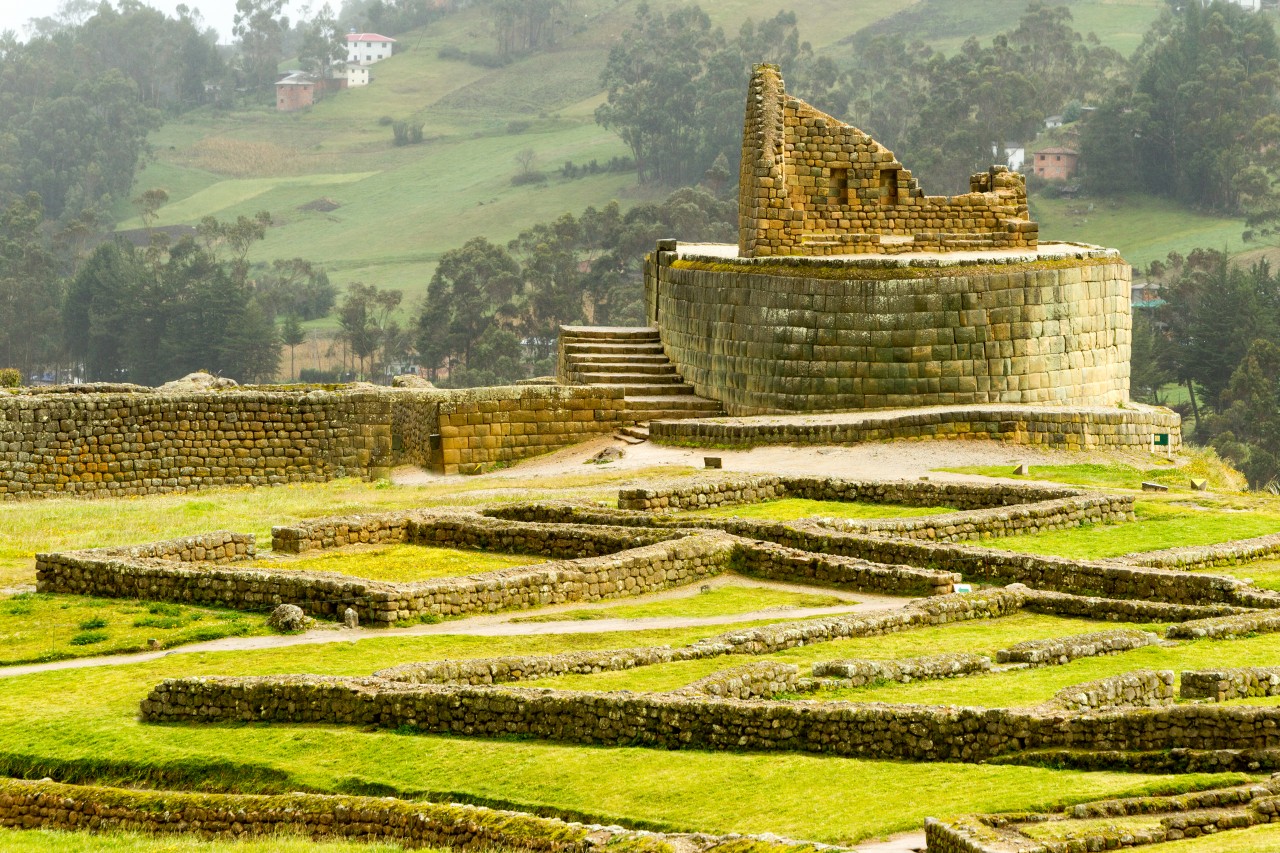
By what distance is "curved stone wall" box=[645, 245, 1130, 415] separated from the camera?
37.3 metres

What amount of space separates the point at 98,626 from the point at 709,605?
6.24 m

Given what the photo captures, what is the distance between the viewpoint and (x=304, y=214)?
131375mm

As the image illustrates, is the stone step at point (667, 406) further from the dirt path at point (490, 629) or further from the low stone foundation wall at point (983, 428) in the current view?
the dirt path at point (490, 629)

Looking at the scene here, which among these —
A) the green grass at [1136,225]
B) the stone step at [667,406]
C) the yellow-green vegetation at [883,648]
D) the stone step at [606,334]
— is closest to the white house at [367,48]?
the green grass at [1136,225]

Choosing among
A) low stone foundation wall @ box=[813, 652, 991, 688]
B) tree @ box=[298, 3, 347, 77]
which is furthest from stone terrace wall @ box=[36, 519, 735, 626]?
tree @ box=[298, 3, 347, 77]

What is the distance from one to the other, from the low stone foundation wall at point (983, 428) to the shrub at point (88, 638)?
A: 1449cm

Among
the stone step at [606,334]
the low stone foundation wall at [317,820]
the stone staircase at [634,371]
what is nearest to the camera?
the low stone foundation wall at [317,820]

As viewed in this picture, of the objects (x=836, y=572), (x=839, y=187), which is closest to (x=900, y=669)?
(x=836, y=572)

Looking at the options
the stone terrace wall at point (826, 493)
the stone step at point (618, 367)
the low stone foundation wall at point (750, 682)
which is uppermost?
the stone step at point (618, 367)

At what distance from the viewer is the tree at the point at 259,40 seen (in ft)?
552

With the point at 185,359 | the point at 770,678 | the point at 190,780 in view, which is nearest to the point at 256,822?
the point at 190,780

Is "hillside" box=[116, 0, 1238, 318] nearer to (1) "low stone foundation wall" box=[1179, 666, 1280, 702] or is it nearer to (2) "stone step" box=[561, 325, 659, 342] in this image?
(2) "stone step" box=[561, 325, 659, 342]

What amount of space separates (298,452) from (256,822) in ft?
71.0

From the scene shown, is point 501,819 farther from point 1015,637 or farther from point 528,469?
point 528,469
